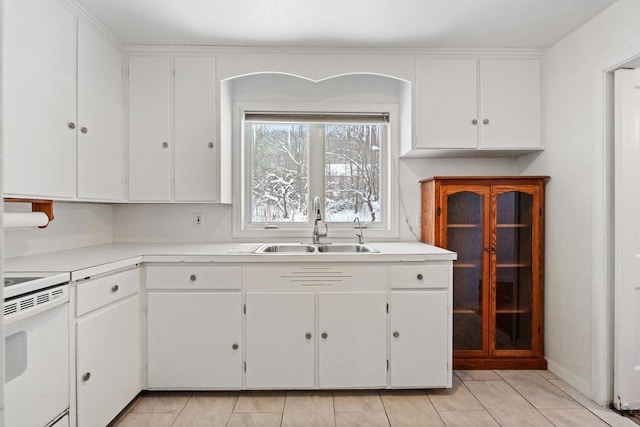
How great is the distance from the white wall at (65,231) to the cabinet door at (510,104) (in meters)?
2.89

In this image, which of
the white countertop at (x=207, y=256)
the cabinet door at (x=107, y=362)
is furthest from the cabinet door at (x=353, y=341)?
the cabinet door at (x=107, y=362)

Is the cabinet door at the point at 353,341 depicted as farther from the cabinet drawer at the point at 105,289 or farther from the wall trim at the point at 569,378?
the wall trim at the point at 569,378

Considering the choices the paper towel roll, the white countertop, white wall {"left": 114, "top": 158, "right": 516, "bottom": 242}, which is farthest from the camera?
white wall {"left": 114, "top": 158, "right": 516, "bottom": 242}

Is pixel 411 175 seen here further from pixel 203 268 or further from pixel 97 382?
pixel 97 382

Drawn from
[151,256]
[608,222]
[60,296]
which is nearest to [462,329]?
[608,222]

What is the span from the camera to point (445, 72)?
268cm

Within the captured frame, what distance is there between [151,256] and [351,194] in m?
1.62

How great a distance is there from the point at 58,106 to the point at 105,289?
1020 millimetres

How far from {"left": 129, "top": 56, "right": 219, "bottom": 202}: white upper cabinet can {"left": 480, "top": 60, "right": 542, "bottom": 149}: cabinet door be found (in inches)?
78.4

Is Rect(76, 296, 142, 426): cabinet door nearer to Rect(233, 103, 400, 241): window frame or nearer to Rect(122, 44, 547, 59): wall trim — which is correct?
Rect(233, 103, 400, 241): window frame

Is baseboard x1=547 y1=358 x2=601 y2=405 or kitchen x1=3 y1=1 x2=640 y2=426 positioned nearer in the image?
kitchen x1=3 y1=1 x2=640 y2=426

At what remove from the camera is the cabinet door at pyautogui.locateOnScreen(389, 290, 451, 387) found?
228cm

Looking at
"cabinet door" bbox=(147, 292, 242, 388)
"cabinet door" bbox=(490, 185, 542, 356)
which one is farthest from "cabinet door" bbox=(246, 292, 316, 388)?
"cabinet door" bbox=(490, 185, 542, 356)

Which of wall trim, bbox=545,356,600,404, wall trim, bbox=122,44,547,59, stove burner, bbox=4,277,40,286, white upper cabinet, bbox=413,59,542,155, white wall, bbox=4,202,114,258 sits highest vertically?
wall trim, bbox=122,44,547,59
